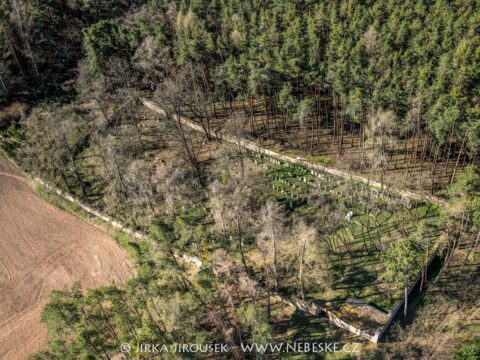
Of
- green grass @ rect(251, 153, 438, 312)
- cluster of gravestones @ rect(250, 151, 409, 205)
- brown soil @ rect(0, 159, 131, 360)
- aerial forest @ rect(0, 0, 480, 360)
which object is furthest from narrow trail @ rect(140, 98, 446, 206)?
brown soil @ rect(0, 159, 131, 360)

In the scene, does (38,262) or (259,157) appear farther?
(259,157)

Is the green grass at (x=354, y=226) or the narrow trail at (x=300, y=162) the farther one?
the narrow trail at (x=300, y=162)

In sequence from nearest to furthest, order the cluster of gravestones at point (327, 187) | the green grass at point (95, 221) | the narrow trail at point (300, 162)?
the narrow trail at point (300, 162) → the cluster of gravestones at point (327, 187) → the green grass at point (95, 221)

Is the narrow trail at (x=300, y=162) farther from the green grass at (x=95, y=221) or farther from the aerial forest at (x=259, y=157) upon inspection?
the green grass at (x=95, y=221)

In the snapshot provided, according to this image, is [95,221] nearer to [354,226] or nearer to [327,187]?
[327,187]

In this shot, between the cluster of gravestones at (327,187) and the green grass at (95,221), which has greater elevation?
the cluster of gravestones at (327,187)

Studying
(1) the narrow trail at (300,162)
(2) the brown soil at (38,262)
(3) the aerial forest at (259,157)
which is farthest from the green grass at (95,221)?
(1) the narrow trail at (300,162)

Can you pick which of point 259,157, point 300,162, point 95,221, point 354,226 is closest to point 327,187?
point 300,162

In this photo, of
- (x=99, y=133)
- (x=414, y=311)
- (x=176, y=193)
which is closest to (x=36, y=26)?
(x=99, y=133)
